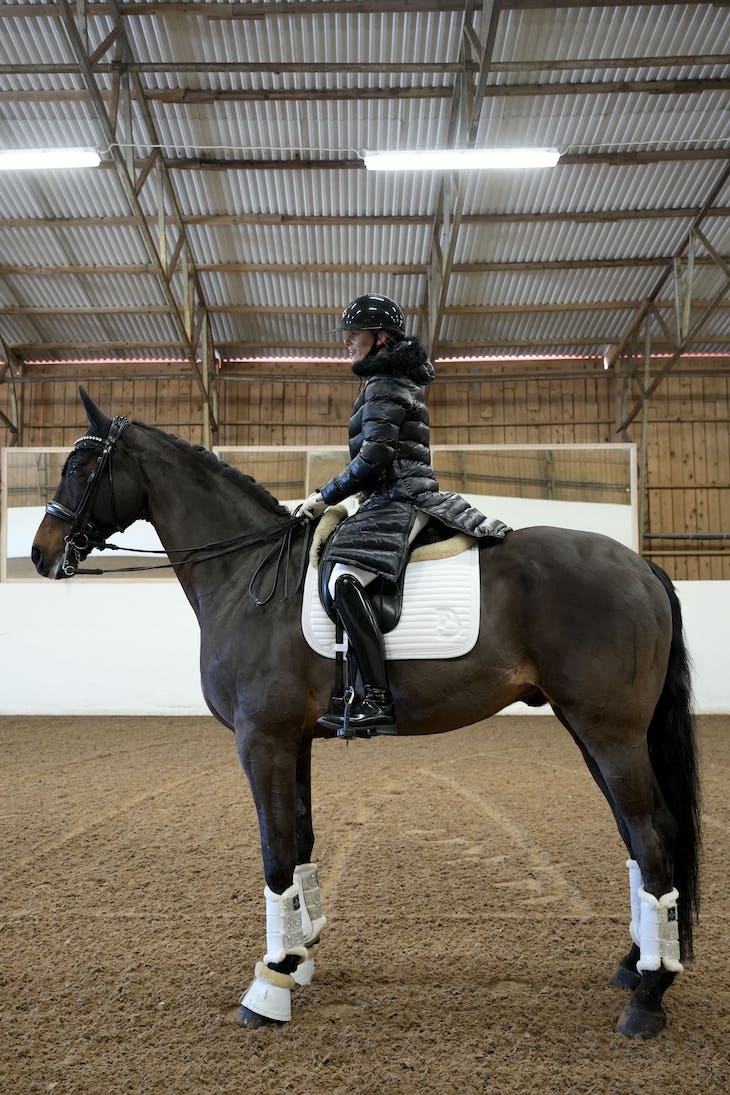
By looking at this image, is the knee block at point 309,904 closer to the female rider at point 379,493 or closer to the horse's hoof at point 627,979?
the female rider at point 379,493

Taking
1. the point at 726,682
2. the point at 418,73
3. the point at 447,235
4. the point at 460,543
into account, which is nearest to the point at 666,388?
the point at 447,235

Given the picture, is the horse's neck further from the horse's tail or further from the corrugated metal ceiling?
the corrugated metal ceiling

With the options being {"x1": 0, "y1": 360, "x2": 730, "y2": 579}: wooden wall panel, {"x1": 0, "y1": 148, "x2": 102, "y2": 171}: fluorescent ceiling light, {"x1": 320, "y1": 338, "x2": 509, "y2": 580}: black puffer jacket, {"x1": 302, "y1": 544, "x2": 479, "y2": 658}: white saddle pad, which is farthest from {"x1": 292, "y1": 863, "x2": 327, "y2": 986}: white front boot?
{"x1": 0, "y1": 360, "x2": 730, "y2": 579}: wooden wall panel

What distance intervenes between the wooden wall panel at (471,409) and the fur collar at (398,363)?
39.2 feet

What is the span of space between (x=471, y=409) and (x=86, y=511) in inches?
500

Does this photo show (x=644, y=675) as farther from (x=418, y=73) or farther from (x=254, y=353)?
(x=254, y=353)

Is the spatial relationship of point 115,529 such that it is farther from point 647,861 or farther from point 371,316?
point 647,861

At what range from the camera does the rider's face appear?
293cm

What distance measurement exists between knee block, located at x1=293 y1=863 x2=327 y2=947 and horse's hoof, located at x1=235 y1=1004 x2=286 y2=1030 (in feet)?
1.11

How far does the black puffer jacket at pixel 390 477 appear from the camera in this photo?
2.66 m

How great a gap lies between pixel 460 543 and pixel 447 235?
9.47 meters

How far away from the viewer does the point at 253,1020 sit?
241cm

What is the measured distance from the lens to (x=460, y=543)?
9.09 feet

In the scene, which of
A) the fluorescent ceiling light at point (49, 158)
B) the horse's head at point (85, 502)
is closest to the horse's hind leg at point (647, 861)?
the horse's head at point (85, 502)
